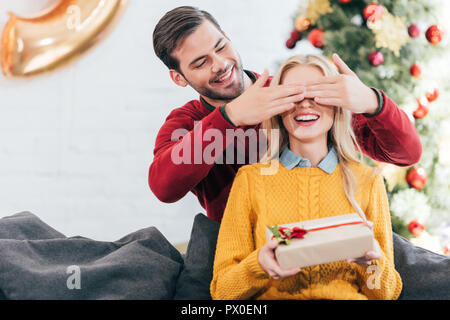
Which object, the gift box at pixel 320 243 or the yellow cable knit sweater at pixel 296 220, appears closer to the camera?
the gift box at pixel 320 243

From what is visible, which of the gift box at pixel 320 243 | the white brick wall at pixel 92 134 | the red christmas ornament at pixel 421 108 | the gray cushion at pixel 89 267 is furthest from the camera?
the white brick wall at pixel 92 134

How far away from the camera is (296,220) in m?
1.05

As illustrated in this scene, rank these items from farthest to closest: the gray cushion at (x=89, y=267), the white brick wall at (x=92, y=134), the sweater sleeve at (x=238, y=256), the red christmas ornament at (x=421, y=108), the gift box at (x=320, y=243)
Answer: the white brick wall at (x=92, y=134)
the red christmas ornament at (x=421, y=108)
the gray cushion at (x=89, y=267)
the sweater sleeve at (x=238, y=256)
the gift box at (x=320, y=243)

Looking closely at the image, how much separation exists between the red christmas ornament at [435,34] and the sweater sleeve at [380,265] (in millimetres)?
973

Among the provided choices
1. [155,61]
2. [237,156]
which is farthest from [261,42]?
[237,156]

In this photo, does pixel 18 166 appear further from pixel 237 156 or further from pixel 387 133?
pixel 387 133

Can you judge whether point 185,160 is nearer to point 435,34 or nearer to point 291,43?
point 291,43

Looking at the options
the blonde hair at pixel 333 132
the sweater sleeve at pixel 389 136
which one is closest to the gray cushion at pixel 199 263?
the blonde hair at pixel 333 132

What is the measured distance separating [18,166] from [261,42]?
1.22 metres

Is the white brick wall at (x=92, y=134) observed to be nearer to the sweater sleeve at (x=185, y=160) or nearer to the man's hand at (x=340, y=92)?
the sweater sleeve at (x=185, y=160)

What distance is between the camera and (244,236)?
41.7 inches

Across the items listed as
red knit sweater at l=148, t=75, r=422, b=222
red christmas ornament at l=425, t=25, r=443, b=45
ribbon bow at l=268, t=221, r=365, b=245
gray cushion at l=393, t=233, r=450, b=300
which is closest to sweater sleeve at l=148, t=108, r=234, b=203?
red knit sweater at l=148, t=75, r=422, b=222

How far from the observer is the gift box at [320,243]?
33.4 inches
